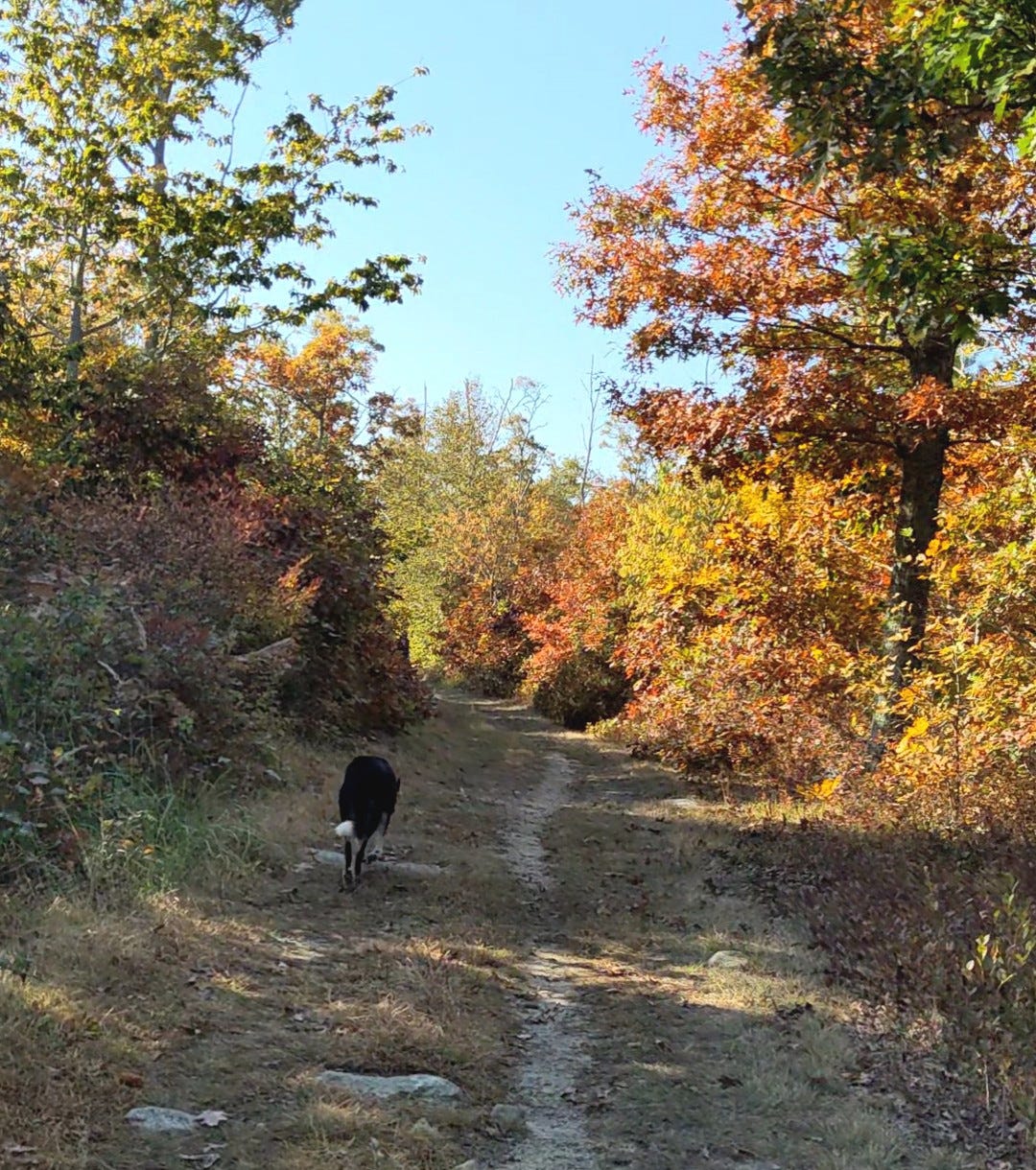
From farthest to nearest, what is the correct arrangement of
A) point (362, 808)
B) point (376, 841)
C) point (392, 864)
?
1. point (392, 864)
2. point (376, 841)
3. point (362, 808)

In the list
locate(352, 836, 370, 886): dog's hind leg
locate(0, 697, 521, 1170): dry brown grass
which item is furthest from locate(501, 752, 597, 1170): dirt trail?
locate(352, 836, 370, 886): dog's hind leg

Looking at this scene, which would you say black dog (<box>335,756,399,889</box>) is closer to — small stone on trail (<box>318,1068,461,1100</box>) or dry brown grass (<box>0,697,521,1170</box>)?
dry brown grass (<box>0,697,521,1170</box>)

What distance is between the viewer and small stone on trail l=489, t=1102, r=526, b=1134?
14.9 feet

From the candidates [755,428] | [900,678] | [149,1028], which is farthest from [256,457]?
[149,1028]

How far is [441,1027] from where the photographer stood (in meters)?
5.36

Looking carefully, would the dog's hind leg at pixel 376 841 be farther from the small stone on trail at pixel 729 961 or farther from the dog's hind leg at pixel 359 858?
the small stone on trail at pixel 729 961

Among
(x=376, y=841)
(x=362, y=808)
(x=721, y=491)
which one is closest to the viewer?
(x=362, y=808)

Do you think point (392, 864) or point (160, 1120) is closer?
point (160, 1120)

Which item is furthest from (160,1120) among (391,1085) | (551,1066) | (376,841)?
(376,841)

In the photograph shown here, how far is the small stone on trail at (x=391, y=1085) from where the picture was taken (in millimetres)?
4578

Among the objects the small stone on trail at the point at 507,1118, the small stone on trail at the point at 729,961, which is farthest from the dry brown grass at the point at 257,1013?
the small stone on trail at the point at 729,961

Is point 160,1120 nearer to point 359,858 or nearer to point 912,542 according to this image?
point 359,858

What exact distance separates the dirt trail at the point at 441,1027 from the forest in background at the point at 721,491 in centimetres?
66

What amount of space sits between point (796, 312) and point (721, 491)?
29.9 ft
